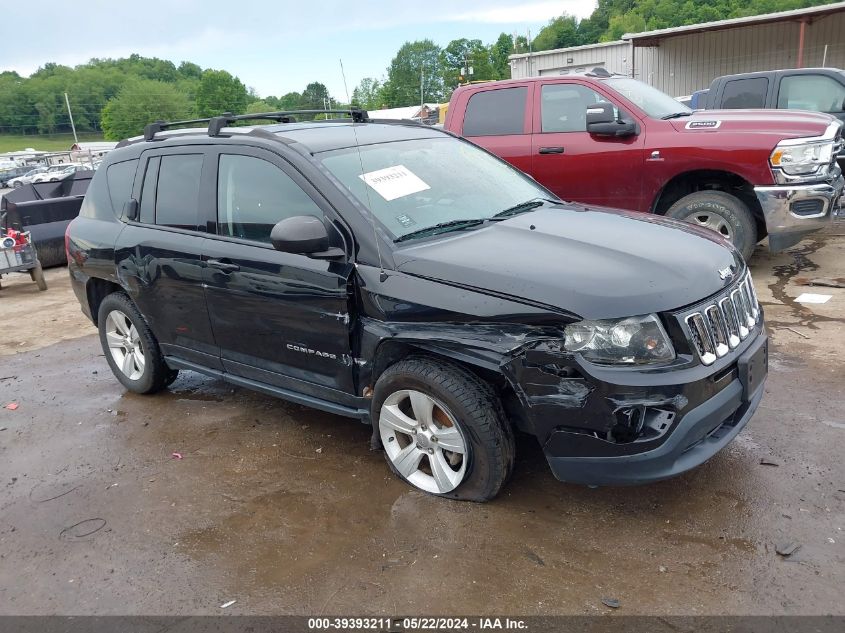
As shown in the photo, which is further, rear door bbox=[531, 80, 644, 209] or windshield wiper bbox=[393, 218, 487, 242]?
rear door bbox=[531, 80, 644, 209]

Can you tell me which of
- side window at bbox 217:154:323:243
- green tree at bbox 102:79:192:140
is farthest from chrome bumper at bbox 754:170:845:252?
green tree at bbox 102:79:192:140

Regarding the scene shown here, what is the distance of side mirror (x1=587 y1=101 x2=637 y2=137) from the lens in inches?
266

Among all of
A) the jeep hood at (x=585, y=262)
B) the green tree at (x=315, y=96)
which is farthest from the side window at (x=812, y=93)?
the jeep hood at (x=585, y=262)

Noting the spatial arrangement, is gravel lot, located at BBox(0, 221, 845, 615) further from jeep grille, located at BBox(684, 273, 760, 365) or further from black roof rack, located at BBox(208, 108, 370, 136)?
black roof rack, located at BBox(208, 108, 370, 136)

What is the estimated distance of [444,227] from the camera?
361cm

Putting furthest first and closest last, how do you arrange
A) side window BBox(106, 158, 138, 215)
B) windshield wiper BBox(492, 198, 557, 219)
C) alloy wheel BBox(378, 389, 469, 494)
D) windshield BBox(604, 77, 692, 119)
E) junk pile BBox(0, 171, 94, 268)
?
junk pile BBox(0, 171, 94, 268)
windshield BBox(604, 77, 692, 119)
side window BBox(106, 158, 138, 215)
windshield wiper BBox(492, 198, 557, 219)
alloy wheel BBox(378, 389, 469, 494)

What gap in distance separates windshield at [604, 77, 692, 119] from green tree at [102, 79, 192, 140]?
272ft

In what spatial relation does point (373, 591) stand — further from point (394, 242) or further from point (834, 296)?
point (834, 296)

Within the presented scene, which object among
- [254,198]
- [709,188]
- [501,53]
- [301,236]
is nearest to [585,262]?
[301,236]

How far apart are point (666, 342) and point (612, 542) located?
0.92 m

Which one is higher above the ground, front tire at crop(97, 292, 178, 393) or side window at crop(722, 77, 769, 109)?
side window at crop(722, 77, 769, 109)

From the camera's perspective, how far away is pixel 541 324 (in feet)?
9.42

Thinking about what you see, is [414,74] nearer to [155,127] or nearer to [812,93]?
[812,93]

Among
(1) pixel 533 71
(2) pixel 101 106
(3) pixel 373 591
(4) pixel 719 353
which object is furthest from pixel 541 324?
(2) pixel 101 106
